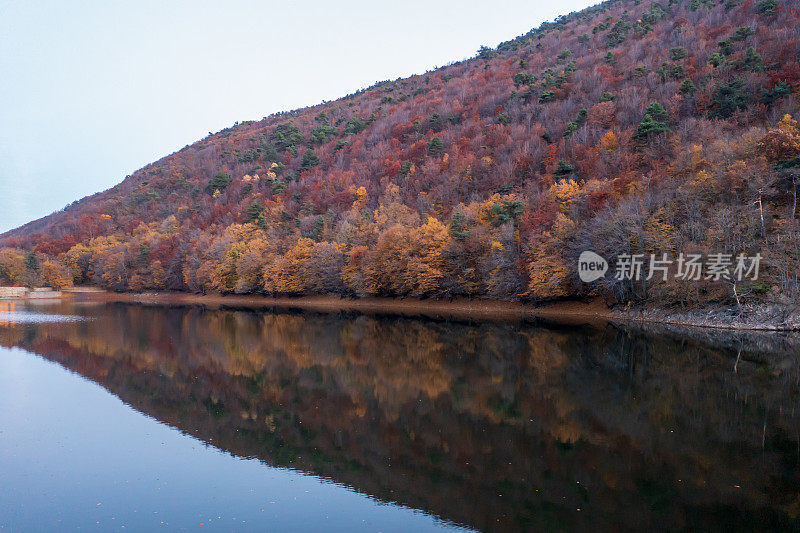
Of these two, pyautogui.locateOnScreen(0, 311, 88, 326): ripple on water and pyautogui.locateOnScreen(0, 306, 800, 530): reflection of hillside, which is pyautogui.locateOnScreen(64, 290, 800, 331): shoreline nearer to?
pyautogui.locateOnScreen(0, 306, 800, 530): reflection of hillside

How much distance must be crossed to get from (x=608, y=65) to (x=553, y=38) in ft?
126

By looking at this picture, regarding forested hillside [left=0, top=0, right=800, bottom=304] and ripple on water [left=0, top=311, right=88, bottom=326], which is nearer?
forested hillside [left=0, top=0, right=800, bottom=304]

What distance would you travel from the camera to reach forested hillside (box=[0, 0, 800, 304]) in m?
39.1

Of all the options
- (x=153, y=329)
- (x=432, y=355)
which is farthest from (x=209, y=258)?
(x=432, y=355)

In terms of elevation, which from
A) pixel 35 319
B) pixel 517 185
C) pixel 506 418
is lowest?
pixel 506 418

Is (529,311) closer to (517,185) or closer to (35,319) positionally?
(517,185)

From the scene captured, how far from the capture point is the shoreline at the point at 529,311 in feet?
107

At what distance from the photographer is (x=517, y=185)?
7169 centimetres

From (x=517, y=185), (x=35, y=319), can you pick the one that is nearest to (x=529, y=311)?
(x=517, y=185)

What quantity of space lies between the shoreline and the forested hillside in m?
1.31

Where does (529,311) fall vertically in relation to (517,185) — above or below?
below

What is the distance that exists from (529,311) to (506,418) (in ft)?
120

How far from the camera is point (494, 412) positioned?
1539 cm

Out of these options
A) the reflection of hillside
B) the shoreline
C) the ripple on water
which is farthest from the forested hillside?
the ripple on water
